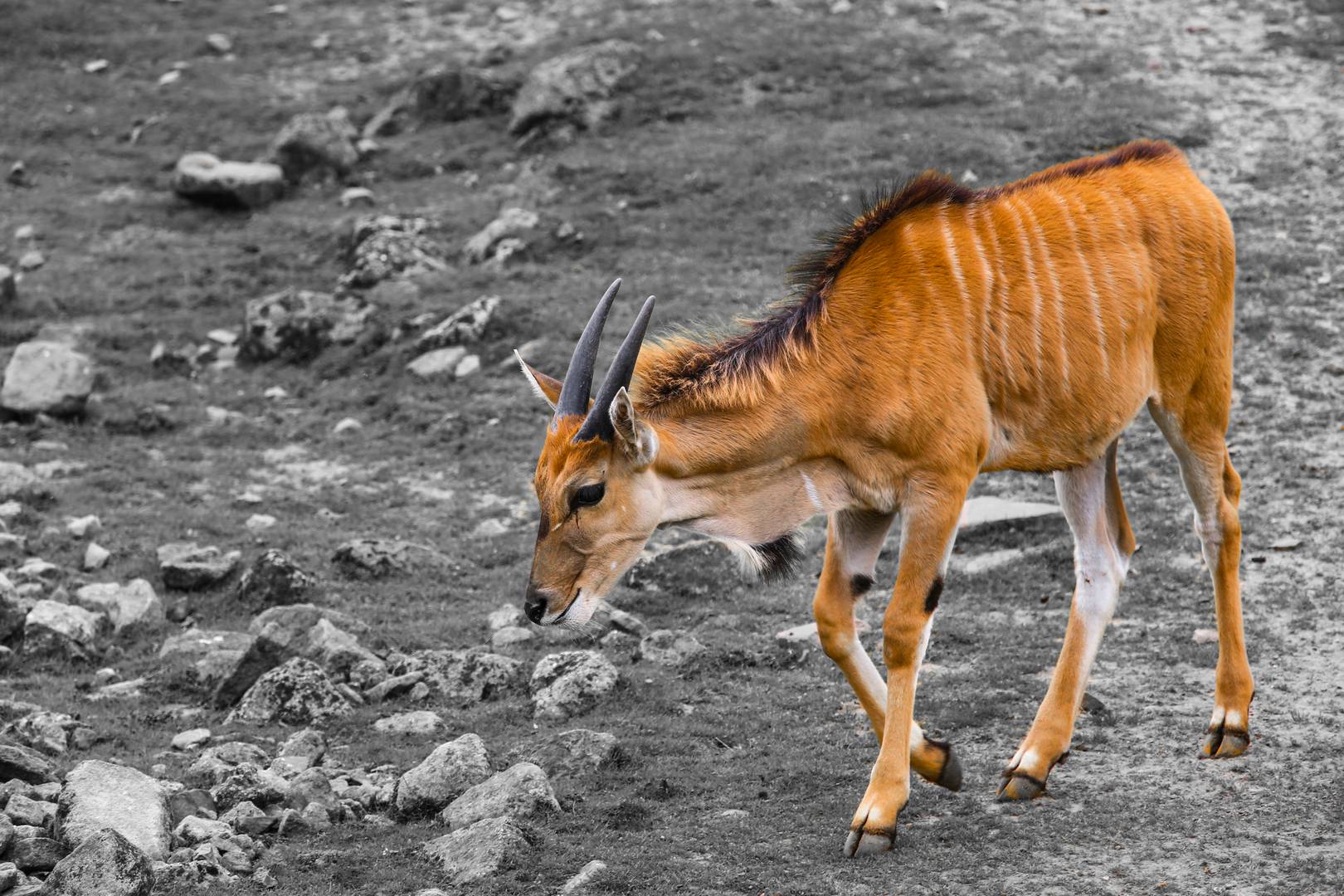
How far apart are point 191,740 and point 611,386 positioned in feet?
10.0

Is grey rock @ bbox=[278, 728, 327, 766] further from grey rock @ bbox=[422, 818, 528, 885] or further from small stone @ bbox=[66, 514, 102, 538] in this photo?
small stone @ bbox=[66, 514, 102, 538]

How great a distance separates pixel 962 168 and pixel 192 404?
7471 mm

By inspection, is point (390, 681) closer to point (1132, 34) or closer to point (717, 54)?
point (717, 54)

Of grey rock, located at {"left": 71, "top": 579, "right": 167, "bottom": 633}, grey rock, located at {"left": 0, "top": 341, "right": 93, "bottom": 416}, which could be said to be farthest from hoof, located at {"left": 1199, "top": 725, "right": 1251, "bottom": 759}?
grey rock, located at {"left": 0, "top": 341, "right": 93, "bottom": 416}

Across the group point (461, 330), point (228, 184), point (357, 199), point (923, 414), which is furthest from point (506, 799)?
point (228, 184)

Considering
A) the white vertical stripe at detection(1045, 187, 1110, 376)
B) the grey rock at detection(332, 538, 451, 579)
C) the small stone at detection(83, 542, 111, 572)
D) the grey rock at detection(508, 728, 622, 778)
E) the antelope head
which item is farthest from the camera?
the small stone at detection(83, 542, 111, 572)

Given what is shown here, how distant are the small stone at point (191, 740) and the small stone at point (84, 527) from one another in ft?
11.4

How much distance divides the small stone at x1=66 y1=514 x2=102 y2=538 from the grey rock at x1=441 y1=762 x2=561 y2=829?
16.4 ft

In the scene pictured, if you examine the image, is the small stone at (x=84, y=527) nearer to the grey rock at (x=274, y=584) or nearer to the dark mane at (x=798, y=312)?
the grey rock at (x=274, y=584)

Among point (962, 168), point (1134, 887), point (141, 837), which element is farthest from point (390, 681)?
point (962, 168)

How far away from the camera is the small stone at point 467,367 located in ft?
42.3

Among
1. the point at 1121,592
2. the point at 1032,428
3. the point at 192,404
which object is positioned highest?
the point at 1032,428

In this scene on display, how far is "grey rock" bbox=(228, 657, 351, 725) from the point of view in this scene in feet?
25.0

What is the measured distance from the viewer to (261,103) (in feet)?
62.7
